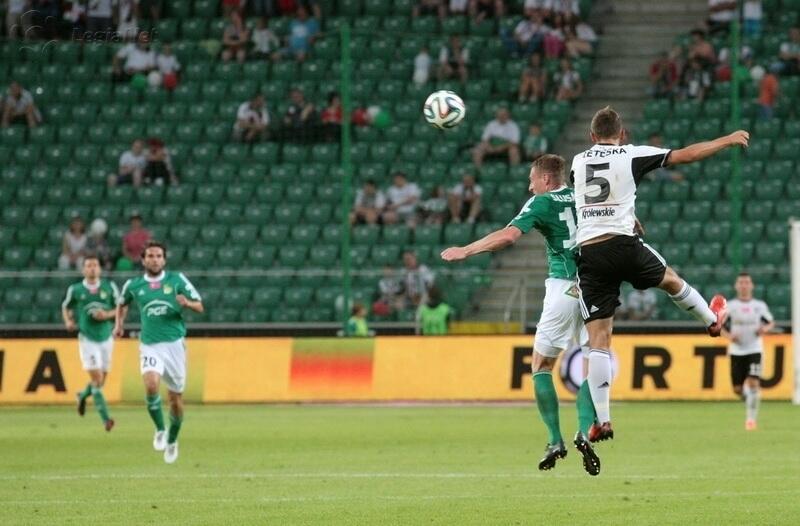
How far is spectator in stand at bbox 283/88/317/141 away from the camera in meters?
27.6

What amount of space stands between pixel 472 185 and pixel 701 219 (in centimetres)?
388

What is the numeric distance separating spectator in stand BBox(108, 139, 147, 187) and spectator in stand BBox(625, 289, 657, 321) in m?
9.05

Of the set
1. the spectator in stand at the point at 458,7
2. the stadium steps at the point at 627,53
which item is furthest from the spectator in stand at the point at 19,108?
the stadium steps at the point at 627,53

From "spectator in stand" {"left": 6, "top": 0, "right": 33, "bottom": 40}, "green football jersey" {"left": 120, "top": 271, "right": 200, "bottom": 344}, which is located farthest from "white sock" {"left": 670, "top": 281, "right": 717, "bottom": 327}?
"spectator in stand" {"left": 6, "top": 0, "right": 33, "bottom": 40}

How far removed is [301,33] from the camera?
97.9 feet

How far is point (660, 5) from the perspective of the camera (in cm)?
3108

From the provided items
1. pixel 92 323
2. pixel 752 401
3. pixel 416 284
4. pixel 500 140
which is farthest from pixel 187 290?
pixel 500 140

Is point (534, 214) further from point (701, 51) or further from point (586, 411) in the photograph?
point (701, 51)

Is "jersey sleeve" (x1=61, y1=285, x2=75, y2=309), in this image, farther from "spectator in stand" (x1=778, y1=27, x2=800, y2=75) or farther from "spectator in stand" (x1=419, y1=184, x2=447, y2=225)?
"spectator in stand" (x1=778, y1=27, x2=800, y2=75)

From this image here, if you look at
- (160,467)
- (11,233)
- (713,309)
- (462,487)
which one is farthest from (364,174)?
(713,309)

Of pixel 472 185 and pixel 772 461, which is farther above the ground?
pixel 472 185

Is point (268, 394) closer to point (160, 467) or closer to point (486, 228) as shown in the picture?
point (486, 228)

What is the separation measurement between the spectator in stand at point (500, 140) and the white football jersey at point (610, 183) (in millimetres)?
16618

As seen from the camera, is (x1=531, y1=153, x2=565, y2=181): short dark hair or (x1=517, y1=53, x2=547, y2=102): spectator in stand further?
(x1=517, y1=53, x2=547, y2=102): spectator in stand
